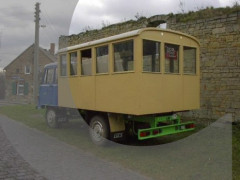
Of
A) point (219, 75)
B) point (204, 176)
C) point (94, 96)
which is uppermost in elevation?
point (219, 75)

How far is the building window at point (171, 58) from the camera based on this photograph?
7.16 meters

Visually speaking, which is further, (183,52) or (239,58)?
(239,58)

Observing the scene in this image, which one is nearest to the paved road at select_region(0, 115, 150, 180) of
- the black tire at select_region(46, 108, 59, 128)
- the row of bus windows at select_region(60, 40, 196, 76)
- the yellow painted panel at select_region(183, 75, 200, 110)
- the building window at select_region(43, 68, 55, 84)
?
the black tire at select_region(46, 108, 59, 128)

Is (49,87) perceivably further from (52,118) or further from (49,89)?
(52,118)

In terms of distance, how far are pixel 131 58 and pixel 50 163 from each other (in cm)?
284

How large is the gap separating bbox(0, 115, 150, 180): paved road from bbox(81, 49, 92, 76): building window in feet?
6.73

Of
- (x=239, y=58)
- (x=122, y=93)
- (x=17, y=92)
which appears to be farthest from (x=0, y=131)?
(x=17, y=92)

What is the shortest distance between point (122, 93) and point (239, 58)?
4.59 meters

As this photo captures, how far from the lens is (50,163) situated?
19.6 feet

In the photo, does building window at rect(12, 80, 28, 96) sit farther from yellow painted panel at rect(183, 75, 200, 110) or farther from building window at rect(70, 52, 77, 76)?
yellow painted panel at rect(183, 75, 200, 110)

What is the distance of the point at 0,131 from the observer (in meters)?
10.1

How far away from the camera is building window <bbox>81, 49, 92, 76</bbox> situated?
796 cm

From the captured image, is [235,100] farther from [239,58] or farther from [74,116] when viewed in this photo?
[74,116]

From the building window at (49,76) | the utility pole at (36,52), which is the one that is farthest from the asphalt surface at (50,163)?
the utility pole at (36,52)
